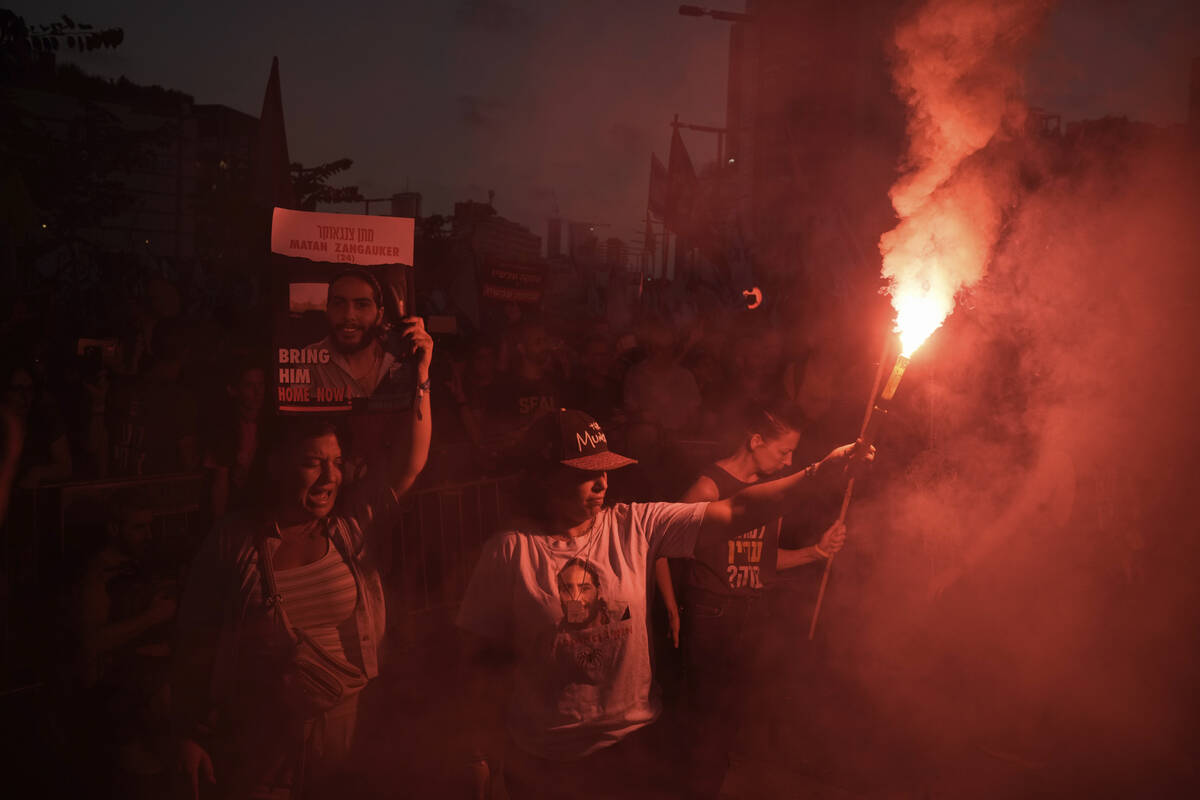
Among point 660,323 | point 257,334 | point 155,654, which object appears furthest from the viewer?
point 660,323

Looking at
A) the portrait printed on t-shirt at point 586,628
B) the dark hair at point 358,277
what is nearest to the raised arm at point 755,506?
the portrait printed on t-shirt at point 586,628

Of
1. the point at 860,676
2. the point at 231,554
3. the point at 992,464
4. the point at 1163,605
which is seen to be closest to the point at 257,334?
the point at 231,554

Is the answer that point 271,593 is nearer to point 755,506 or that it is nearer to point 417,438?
point 417,438

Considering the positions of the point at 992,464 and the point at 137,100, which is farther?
the point at 137,100

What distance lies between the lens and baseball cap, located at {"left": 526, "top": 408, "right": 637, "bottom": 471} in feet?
10.8

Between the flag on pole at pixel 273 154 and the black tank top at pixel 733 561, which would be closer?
the black tank top at pixel 733 561

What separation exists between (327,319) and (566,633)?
246 cm

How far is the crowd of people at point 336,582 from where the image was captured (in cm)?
317

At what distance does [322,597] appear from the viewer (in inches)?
131

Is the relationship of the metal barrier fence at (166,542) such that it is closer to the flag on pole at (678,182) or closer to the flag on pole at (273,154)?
the flag on pole at (273,154)

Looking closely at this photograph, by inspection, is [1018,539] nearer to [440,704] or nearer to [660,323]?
[660,323]

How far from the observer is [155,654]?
4070 millimetres

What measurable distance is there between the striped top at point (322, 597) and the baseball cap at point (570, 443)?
2.89 feet

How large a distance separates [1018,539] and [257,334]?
6611 millimetres
